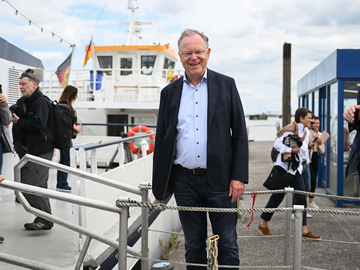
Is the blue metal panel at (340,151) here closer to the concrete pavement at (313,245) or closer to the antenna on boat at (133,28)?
the concrete pavement at (313,245)

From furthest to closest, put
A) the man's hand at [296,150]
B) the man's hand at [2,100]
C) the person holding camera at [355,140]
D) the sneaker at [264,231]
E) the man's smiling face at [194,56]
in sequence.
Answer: the sneaker at [264,231] < the man's hand at [296,150] < the man's hand at [2,100] < the person holding camera at [355,140] < the man's smiling face at [194,56]

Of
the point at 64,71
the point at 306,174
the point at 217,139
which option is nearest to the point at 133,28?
the point at 64,71

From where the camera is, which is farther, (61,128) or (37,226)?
(61,128)

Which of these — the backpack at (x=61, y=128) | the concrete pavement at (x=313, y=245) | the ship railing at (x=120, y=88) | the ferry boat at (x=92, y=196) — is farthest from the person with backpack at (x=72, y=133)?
the ship railing at (x=120, y=88)

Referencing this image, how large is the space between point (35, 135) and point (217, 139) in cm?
240

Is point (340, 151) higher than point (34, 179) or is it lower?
higher

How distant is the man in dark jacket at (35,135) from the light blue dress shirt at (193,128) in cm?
199

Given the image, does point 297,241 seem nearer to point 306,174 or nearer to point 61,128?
point 61,128

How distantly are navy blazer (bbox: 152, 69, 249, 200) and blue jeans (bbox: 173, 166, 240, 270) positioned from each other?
7cm

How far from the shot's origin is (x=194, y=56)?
2316mm

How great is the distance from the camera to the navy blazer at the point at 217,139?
2.32 meters

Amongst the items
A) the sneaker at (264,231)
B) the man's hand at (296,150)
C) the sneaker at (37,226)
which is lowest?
Answer: the sneaker at (264,231)

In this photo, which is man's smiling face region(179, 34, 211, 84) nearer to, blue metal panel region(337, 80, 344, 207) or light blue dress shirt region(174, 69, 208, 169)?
light blue dress shirt region(174, 69, 208, 169)

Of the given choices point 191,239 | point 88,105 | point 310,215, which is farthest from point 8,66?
point 88,105
